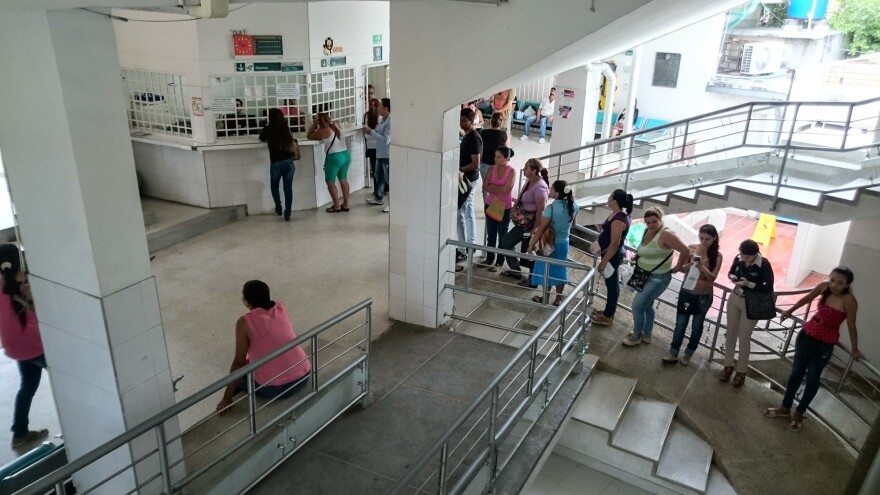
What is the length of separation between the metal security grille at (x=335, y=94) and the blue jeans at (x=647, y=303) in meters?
5.46

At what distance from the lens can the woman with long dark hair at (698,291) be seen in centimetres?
618

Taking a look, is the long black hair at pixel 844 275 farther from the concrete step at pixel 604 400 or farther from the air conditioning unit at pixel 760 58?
the air conditioning unit at pixel 760 58

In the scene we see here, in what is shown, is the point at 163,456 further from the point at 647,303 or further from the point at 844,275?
the point at 844,275

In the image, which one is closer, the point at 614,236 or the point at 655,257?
the point at 655,257

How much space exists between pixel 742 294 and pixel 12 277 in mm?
6197

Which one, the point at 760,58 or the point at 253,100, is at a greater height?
the point at 760,58

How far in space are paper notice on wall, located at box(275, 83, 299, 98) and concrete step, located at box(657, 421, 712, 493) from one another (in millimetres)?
6644

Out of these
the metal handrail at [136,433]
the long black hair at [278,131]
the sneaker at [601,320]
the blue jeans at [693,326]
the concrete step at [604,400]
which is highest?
the long black hair at [278,131]

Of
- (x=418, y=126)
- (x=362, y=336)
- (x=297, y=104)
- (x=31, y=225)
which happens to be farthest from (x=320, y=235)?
(x=31, y=225)

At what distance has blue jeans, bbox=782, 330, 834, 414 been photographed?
18.4 feet

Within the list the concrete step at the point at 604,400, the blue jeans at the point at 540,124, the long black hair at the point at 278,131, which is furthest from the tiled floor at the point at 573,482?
the blue jeans at the point at 540,124

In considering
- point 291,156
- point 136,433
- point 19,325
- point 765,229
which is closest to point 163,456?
point 136,433

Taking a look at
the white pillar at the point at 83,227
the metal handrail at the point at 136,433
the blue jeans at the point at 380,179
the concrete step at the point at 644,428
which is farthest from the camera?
the blue jeans at the point at 380,179

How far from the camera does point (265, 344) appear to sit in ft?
15.6
